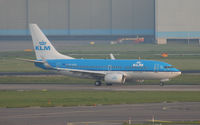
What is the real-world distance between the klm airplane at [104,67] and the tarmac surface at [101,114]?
17.4 metres

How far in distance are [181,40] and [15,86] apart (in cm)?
10886

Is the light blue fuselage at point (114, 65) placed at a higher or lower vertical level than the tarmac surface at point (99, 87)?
higher

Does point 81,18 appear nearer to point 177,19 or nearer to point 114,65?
point 177,19

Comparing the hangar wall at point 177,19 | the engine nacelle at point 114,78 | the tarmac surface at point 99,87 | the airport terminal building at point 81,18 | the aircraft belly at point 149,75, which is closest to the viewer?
the tarmac surface at point 99,87

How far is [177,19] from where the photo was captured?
5940 inches

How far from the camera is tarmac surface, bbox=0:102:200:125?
3027cm

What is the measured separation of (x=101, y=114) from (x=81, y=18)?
129969mm

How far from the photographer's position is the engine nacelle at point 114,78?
55.3 metres

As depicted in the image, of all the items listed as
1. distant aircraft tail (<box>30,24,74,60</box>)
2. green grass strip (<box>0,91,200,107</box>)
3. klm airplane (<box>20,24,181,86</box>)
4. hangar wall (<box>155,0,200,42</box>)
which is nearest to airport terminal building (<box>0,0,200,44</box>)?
hangar wall (<box>155,0,200,42</box>)

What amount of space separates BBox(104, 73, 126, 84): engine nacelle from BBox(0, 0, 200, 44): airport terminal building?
101 m

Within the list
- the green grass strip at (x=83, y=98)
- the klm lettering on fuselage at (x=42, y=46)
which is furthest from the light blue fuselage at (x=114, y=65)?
the green grass strip at (x=83, y=98)

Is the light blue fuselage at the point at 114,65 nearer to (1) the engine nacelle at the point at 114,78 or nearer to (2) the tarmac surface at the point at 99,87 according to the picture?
(1) the engine nacelle at the point at 114,78

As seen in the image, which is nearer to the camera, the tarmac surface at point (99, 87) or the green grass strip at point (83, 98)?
the green grass strip at point (83, 98)

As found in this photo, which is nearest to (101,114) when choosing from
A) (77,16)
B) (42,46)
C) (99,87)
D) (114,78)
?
(99,87)
